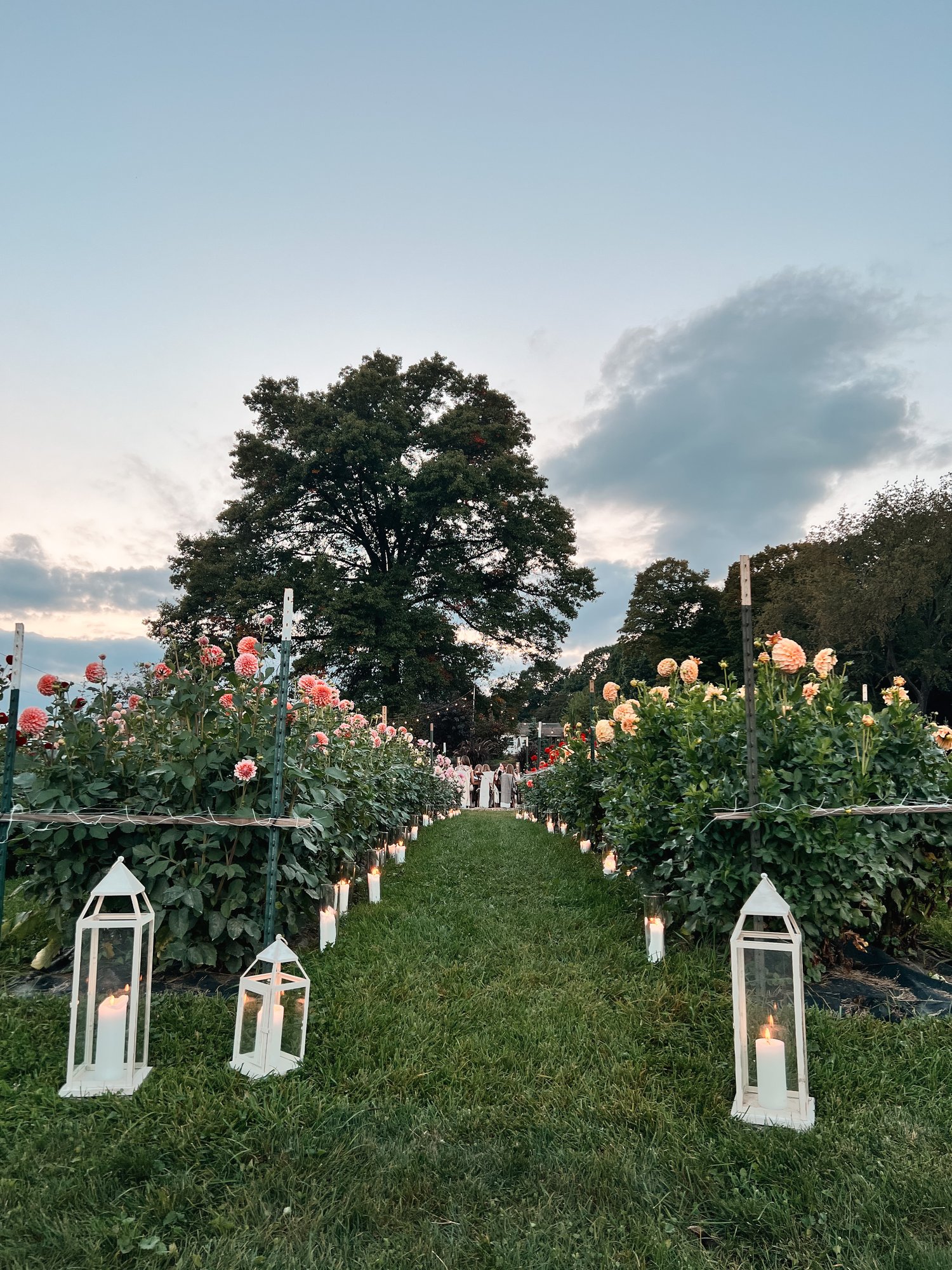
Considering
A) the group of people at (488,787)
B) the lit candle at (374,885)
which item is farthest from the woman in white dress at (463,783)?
the lit candle at (374,885)

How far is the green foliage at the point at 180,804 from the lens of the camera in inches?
124

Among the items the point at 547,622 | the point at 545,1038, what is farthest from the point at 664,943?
the point at 547,622

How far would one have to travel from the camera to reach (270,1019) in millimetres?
2377

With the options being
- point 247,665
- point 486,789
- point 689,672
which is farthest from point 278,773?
point 486,789

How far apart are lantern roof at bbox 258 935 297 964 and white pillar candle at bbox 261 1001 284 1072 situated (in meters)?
0.15

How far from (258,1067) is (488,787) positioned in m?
26.3

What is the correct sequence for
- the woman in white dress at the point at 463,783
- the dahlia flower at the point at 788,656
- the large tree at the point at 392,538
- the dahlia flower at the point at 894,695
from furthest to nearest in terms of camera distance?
1. the woman in white dress at the point at 463,783
2. the large tree at the point at 392,538
3. the dahlia flower at the point at 894,695
4. the dahlia flower at the point at 788,656

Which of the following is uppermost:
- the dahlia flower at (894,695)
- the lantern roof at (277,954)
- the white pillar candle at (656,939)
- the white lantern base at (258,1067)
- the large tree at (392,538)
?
the large tree at (392,538)

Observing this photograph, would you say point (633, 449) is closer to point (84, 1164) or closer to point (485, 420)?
point (485, 420)

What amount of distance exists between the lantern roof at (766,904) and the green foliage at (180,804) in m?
1.94

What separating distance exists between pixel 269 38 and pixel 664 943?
8.72m

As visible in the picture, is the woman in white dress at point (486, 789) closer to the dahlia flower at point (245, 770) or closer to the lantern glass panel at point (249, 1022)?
the dahlia flower at point (245, 770)

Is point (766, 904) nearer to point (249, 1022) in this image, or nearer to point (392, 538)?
point (249, 1022)

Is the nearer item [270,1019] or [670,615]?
[270,1019]
